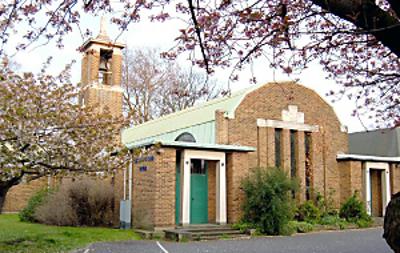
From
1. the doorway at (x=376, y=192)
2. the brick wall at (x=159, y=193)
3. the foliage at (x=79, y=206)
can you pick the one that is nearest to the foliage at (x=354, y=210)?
the doorway at (x=376, y=192)

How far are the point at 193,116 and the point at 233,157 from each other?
442 cm

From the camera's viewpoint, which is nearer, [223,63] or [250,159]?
[223,63]

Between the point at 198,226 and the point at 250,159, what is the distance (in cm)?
407

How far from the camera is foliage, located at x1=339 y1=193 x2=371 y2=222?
20.9 m

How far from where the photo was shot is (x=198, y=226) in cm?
1712

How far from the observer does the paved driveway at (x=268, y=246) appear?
12.9 m

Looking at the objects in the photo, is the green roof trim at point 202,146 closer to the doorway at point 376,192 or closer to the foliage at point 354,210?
the foliage at point 354,210

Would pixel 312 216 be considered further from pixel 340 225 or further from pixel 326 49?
pixel 326 49

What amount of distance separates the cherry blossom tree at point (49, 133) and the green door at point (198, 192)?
6085 mm

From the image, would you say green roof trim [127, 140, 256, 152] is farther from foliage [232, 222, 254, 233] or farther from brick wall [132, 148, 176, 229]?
foliage [232, 222, 254, 233]

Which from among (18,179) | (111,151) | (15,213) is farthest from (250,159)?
(15,213)

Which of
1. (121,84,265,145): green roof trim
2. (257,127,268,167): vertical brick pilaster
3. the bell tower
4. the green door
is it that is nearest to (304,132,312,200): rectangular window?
(257,127,268,167): vertical brick pilaster

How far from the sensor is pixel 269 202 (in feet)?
56.6

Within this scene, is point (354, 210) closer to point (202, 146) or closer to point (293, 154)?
point (293, 154)
